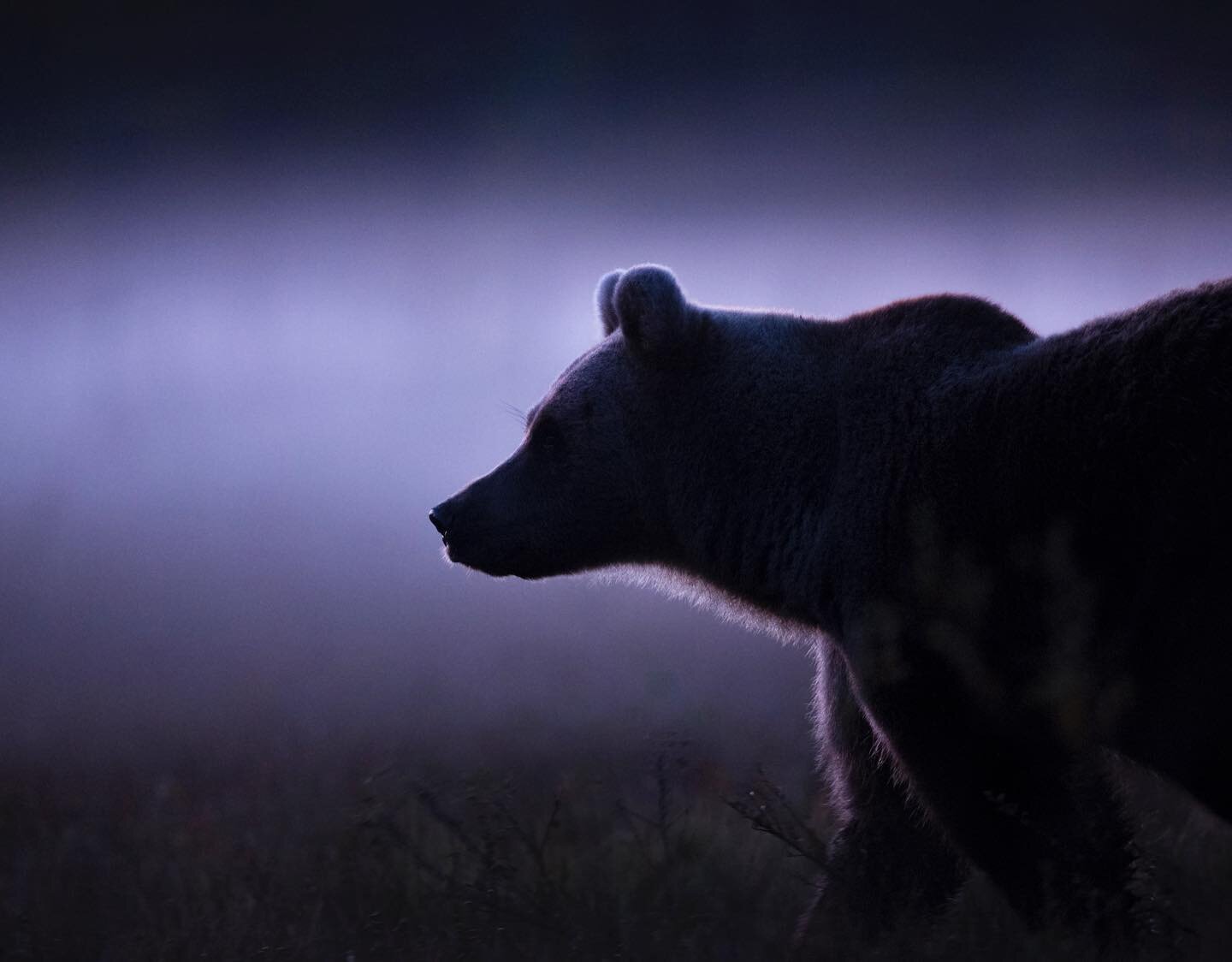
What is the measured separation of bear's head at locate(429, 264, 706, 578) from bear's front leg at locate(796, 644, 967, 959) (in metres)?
0.89

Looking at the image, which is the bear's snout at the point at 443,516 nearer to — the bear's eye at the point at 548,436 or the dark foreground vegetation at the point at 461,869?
the bear's eye at the point at 548,436

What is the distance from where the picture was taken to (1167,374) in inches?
159

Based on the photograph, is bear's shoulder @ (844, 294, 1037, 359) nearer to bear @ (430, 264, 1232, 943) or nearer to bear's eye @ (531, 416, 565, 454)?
bear @ (430, 264, 1232, 943)

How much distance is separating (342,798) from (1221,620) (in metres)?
4.00

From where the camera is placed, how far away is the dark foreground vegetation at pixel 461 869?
435 centimetres

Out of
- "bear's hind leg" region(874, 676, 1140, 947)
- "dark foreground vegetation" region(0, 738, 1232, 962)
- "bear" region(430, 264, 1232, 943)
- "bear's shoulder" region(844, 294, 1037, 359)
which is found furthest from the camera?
"bear's shoulder" region(844, 294, 1037, 359)

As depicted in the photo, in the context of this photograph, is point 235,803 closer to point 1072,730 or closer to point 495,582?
point 1072,730

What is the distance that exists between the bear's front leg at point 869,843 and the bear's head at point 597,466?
885 millimetres

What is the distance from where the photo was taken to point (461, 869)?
17.9 feet

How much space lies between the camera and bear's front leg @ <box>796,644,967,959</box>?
16.0ft

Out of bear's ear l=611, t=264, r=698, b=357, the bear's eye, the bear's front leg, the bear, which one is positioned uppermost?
bear's ear l=611, t=264, r=698, b=357

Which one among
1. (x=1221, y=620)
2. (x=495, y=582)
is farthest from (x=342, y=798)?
(x=495, y=582)

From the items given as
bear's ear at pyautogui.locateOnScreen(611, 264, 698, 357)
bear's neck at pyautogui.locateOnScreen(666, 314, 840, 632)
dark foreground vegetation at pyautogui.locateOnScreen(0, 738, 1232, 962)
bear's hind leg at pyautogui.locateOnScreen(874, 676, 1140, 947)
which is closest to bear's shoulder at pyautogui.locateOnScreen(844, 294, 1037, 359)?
bear's neck at pyautogui.locateOnScreen(666, 314, 840, 632)

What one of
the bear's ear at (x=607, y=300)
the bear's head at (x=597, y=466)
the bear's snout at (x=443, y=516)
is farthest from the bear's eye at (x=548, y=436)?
the bear's ear at (x=607, y=300)
